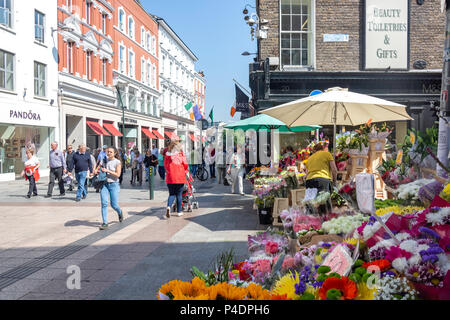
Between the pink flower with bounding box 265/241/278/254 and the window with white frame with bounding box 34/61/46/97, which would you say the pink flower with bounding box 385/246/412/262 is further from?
the window with white frame with bounding box 34/61/46/97

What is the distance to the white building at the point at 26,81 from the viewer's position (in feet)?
67.3

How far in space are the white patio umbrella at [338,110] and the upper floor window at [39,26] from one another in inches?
796

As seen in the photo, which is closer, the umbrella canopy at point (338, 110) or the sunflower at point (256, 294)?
the sunflower at point (256, 294)

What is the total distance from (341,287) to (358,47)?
14.1m

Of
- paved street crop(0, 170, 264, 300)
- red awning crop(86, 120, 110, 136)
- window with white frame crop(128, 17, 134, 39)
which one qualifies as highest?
window with white frame crop(128, 17, 134, 39)

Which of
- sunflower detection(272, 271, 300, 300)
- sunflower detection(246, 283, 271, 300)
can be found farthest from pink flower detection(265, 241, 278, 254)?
sunflower detection(246, 283, 271, 300)

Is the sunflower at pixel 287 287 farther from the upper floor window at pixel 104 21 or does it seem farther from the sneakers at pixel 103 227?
the upper floor window at pixel 104 21

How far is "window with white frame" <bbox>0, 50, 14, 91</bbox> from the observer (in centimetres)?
2033

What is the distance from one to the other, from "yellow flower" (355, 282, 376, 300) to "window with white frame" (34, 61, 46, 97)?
2391 cm

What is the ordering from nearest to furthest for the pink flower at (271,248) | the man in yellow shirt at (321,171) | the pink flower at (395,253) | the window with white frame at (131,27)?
the pink flower at (395,253) < the pink flower at (271,248) < the man in yellow shirt at (321,171) < the window with white frame at (131,27)

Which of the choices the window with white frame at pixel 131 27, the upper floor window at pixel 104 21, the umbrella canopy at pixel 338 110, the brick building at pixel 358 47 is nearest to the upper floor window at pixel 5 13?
the upper floor window at pixel 104 21

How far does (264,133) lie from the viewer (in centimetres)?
1727

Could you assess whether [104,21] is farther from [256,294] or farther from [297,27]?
[256,294]

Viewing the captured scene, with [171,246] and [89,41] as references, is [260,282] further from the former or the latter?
[89,41]
